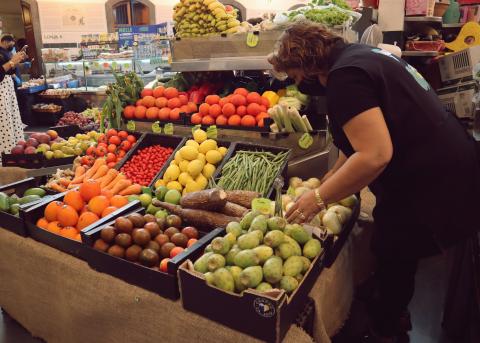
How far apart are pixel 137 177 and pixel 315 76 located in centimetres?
174

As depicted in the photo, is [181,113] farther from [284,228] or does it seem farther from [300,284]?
[300,284]

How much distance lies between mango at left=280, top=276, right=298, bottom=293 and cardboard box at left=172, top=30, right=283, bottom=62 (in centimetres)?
234

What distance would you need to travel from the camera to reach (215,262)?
152 centimetres

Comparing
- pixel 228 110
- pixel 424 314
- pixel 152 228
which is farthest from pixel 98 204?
pixel 424 314

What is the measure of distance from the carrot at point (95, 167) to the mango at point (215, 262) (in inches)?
76.1

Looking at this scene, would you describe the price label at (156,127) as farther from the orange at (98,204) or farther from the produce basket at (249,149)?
the orange at (98,204)

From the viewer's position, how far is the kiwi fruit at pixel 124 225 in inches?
74.4

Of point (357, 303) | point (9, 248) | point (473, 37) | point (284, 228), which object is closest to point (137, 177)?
point (9, 248)

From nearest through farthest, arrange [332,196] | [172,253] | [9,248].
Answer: [332,196] → [172,253] → [9,248]

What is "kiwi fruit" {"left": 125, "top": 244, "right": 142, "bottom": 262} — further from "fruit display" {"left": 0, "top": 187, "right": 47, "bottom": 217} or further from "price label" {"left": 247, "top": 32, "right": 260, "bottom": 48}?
"price label" {"left": 247, "top": 32, "right": 260, "bottom": 48}

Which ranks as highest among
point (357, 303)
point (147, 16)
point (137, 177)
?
point (147, 16)

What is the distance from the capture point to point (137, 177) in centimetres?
303

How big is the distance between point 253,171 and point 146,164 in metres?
1.02

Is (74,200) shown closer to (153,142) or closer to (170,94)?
(153,142)
